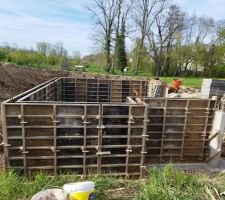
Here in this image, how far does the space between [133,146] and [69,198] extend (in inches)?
142

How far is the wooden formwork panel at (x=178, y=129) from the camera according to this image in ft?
25.1

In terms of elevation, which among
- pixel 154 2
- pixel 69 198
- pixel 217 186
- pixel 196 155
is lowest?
pixel 196 155

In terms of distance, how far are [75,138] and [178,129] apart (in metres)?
3.59

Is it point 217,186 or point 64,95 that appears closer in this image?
point 217,186

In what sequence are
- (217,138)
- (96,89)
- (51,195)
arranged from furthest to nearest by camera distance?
(96,89) < (217,138) < (51,195)

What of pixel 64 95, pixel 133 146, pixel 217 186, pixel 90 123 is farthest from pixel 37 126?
pixel 64 95

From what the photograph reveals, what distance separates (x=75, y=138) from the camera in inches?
240

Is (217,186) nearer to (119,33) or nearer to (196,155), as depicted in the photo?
(196,155)

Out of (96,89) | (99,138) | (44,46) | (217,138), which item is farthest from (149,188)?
(44,46)

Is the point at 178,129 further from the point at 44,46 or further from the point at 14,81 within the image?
the point at 44,46

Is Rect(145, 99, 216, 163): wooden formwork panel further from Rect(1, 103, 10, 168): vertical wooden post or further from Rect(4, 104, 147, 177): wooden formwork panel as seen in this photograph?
Rect(1, 103, 10, 168): vertical wooden post

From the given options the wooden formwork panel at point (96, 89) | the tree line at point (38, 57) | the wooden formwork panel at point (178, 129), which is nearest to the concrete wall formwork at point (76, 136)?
the wooden formwork panel at point (178, 129)

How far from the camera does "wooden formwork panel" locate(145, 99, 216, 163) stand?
7.64 m

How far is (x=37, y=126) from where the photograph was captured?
587 centimetres
